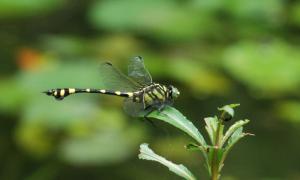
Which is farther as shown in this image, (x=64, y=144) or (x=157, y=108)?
(x=64, y=144)

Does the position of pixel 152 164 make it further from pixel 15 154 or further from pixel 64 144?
pixel 15 154

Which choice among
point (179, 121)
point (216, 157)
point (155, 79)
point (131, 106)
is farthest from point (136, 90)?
point (155, 79)

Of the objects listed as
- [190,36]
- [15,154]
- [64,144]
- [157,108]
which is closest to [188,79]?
[190,36]

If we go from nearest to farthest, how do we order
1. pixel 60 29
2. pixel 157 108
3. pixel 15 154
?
pixel 157 108
pixel 15 154
pixel 60 29

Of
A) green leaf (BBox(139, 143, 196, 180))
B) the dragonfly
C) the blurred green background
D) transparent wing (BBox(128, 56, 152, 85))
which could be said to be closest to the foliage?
green leaf (BBox(139, 143, 196, 180))

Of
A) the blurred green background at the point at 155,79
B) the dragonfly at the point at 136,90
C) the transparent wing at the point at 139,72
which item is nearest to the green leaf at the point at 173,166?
the dragonfly at the point at 136,90

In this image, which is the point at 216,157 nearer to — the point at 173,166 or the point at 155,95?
the point at 173,166
